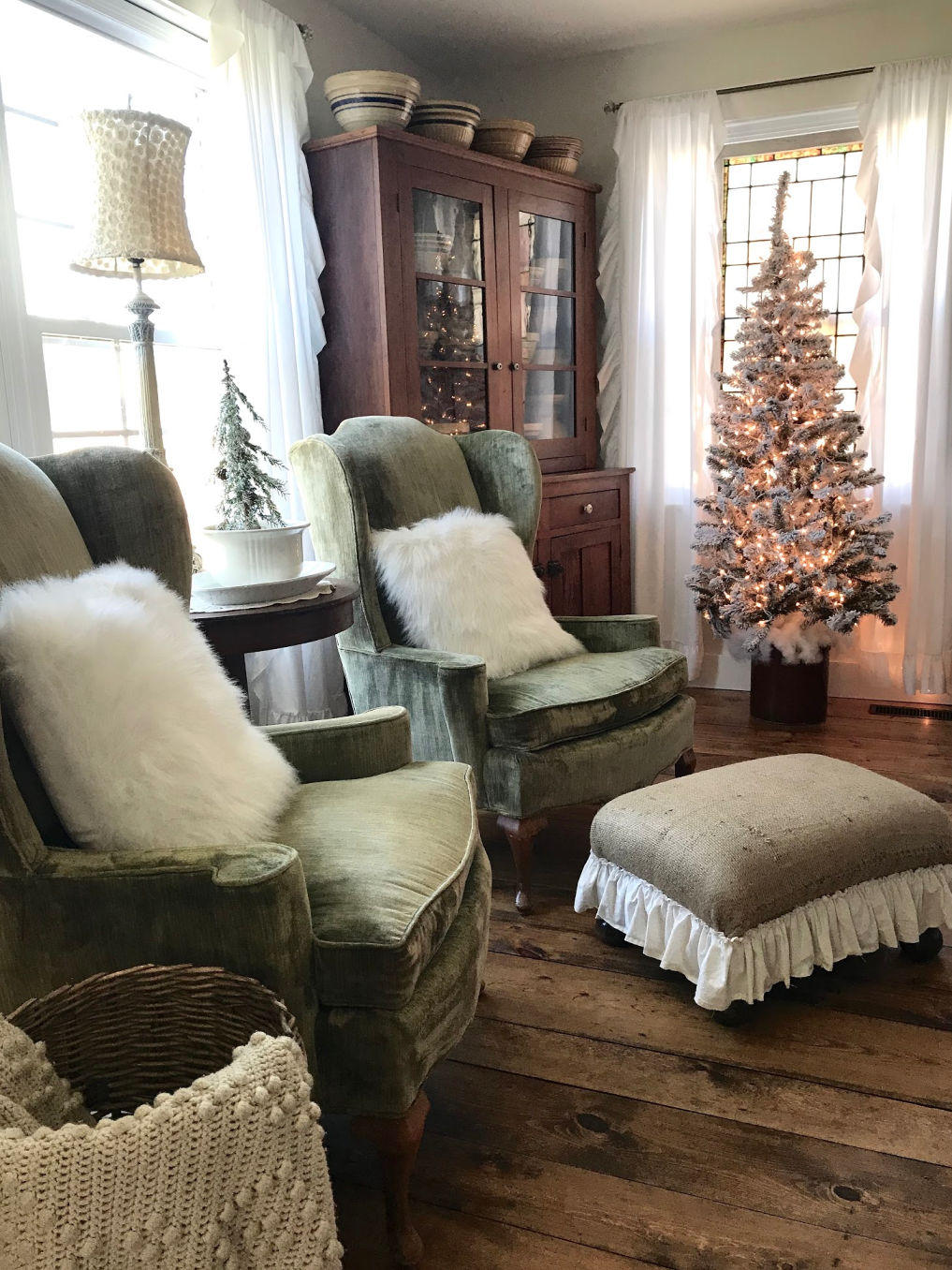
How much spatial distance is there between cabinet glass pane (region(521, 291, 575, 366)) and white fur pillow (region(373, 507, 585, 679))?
1.32 metres

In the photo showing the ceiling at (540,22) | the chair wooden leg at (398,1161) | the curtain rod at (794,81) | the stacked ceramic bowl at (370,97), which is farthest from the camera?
the curtain rod at (794,81)

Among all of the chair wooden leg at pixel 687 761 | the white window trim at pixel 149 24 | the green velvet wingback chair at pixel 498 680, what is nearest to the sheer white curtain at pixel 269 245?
the white window trim at pixel 149 24

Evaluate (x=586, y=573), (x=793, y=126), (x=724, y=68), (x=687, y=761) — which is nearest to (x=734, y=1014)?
(x=687, y=761)

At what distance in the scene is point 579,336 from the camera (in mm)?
4031

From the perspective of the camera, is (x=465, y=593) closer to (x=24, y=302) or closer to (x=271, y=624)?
(x=271, y=624)

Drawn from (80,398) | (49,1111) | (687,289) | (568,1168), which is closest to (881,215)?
(687,289)

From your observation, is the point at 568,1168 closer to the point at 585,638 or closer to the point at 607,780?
the point at 607,780

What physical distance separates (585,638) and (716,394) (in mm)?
1615

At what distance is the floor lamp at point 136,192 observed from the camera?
195cm

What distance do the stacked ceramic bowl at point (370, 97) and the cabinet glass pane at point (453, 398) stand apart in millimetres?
737

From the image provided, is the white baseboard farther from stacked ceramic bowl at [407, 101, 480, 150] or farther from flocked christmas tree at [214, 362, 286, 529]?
flocked christmas tree at [214, 362, 286, 529]

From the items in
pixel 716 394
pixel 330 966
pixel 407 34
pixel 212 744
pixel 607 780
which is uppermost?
pixel 407 34

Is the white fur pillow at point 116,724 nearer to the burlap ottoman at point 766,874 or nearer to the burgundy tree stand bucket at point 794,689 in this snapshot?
the burlap ottoman at point 766,874

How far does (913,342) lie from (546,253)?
137cm
